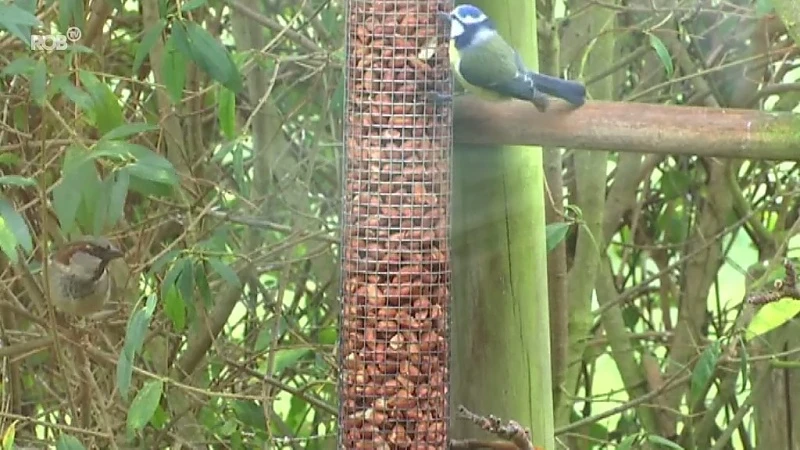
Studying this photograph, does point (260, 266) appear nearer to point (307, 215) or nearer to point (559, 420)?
point (307, 215)

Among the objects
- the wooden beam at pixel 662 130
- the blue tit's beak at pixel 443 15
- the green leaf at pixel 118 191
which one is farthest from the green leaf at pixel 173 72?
the wooden beam at pixel 662 130

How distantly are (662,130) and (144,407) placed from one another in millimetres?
878

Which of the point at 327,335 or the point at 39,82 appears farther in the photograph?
the point at 327,335

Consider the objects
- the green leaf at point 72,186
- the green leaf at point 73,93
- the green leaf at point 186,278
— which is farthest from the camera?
the green leaf at point 186,278

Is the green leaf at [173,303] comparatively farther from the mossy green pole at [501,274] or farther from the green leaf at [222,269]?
the mossy green pole at [501,274]

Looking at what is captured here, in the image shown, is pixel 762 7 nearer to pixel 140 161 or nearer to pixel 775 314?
pixel 775 314

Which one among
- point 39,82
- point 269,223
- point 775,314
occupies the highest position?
point 39,82

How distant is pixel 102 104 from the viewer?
1.86 meters

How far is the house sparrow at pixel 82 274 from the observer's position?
2.10 metres

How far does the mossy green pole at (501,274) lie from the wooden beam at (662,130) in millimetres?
123

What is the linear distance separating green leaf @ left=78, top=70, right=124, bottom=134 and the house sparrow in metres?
0.28

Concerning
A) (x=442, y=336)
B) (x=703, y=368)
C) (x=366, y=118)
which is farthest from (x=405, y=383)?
(x=703, y=368)

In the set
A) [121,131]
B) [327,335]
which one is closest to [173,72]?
[121,131]

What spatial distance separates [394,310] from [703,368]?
602mm
